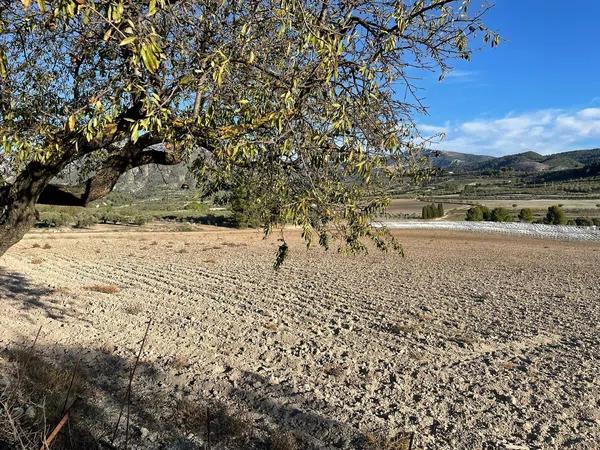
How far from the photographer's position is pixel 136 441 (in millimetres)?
5934

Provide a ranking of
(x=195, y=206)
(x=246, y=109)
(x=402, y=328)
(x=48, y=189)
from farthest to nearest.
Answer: (x=195, y=206) → (x=402, y=328) → (x=48, y=189) → (x=246, y=109)

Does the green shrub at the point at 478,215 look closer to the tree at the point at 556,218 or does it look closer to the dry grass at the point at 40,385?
the tree at the point at 556,218

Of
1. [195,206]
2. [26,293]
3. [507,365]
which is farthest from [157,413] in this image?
[195,206]

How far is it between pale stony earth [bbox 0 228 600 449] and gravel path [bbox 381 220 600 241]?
21.6 meters

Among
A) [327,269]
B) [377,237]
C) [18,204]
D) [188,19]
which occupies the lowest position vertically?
[327,269]

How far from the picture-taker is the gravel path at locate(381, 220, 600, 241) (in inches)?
1666

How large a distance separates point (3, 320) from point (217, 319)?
4316mm

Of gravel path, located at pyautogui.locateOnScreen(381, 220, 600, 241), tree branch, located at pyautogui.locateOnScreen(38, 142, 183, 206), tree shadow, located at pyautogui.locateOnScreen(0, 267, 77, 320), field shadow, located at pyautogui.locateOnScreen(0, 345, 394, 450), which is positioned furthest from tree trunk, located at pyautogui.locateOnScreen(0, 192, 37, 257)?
gravel path, located at pyautogui.locateOnScreen(381, 220, 600, 241)

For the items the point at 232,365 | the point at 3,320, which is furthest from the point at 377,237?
the point at 3,320

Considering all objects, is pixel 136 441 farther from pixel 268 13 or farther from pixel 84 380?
pixel 268 13

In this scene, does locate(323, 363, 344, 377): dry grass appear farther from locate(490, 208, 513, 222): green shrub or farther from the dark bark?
locate(490, 208, 513, 222): green shrub

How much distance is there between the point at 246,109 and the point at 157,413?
4.22 meters

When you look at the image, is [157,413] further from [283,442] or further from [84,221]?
[84,221]

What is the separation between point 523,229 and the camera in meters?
46.4
